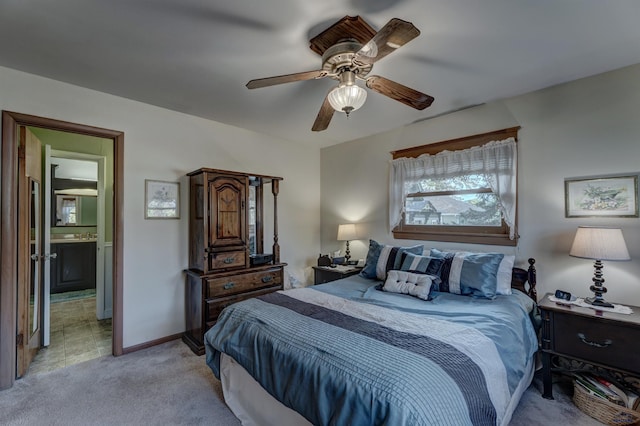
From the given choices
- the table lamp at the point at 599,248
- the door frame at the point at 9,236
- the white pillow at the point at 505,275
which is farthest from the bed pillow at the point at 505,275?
the door frame at the point at 9,236

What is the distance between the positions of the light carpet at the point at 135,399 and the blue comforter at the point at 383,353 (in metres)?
0.34

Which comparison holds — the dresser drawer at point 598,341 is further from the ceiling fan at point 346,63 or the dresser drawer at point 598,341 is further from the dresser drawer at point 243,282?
the dresser drawer at point 243,282

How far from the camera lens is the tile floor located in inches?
109

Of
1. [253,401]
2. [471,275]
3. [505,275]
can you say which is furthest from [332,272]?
[253,401]

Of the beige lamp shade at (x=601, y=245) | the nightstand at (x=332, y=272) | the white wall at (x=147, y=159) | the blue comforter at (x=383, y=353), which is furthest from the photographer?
the nightstand at (x=332, y=272)

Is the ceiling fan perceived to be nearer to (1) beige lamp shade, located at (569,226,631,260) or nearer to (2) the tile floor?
(1) beige lamp shade, located at (569,226,631,260)

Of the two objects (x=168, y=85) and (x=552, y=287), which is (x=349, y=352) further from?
(x=168, y=85)

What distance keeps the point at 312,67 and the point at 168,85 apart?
1.34 metres

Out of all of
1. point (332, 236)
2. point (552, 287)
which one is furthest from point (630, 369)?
point (332, 236)

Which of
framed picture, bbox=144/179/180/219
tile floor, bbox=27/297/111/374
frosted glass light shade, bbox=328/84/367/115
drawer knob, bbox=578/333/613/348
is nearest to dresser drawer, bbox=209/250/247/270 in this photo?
framed picture, bbox=144/179/180/219

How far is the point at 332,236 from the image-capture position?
4570 millimetres

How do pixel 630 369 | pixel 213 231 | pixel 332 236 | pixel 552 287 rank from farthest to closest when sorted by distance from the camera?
1. pixel 332 236
2. pixel 213 231
3. pixel 552 287
4. pixel 630 369

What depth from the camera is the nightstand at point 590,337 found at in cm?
184

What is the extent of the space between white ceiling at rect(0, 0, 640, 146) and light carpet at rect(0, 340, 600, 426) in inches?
99.6
